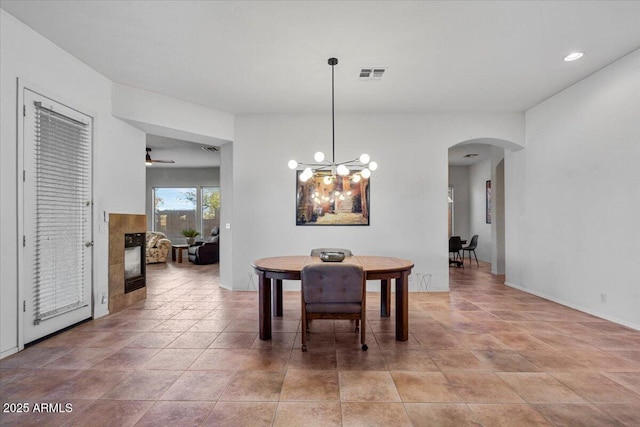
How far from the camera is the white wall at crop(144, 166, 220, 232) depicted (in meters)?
10.9

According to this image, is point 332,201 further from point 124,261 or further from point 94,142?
point 94,142

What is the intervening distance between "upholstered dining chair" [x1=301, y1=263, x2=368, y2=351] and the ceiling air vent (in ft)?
7.83

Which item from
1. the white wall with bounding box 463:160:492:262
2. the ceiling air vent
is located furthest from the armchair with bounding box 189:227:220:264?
the white wall with bounding box 463:160:492:262

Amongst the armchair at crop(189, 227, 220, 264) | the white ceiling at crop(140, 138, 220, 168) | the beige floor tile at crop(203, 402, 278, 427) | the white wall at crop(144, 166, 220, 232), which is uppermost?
the white ceiling at crop(140, 138, 220, 168)

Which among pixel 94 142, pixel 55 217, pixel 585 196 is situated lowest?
pixel 55 217

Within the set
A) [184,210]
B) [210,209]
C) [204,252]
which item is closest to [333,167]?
[204,252]

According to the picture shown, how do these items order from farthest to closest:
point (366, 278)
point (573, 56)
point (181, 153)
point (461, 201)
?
point (461, 201) < point (181, 153) < point (573, 56) < point (366, 278)

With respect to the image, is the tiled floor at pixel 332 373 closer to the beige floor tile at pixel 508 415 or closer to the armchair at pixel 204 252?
the beige floor tile at pixel 508 415

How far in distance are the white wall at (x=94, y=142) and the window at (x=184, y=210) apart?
19.9 ft

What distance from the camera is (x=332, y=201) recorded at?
5.47 metres

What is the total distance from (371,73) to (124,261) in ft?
13.1

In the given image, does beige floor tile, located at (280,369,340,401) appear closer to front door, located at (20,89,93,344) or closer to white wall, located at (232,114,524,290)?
front door, located at (20,89,93,344)

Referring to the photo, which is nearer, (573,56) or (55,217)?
(55,217)

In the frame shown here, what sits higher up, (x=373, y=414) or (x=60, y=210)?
(x=60, y=210)
